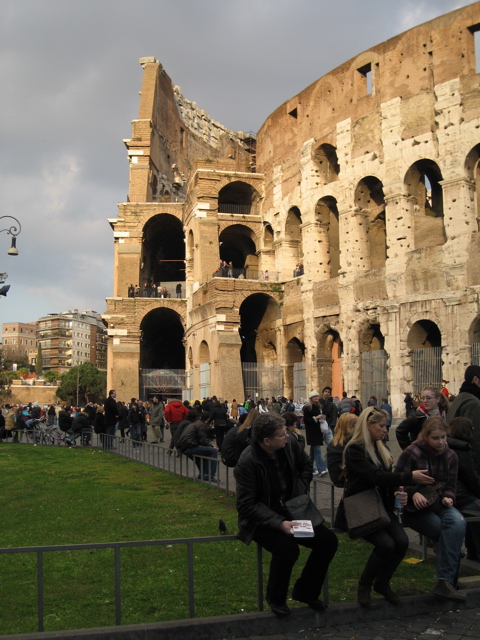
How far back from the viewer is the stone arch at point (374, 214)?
2614 cm

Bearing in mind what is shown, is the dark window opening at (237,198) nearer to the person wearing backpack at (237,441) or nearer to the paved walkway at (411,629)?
the person wearing backpack at (237,441)

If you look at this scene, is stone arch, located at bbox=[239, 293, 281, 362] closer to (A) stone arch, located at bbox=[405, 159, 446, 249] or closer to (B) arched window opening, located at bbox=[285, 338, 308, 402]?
(B) arched window opening, located at bbox=[285, 338, 308, 402]

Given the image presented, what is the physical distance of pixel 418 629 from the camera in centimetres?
478

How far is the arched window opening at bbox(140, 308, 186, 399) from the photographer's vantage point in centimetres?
3522

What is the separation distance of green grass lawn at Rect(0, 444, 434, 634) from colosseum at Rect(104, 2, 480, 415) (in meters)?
14.7

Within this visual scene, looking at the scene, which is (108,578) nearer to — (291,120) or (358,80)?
(358,80)

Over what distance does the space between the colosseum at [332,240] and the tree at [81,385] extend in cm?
3831

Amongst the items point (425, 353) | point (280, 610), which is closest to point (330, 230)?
point (425, 353)

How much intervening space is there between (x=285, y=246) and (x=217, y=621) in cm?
2635

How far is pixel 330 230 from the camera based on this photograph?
28.9m

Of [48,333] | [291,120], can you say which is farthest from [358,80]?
[48,333]

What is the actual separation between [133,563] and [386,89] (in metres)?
22.7

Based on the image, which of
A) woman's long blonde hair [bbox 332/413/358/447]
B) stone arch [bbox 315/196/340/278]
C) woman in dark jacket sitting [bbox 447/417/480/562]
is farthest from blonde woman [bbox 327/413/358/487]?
stone arch [bbox 315/196/340/278]

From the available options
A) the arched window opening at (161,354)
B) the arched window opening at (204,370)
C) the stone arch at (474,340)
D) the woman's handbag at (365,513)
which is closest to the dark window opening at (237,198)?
the arched window opening at (161,354)
